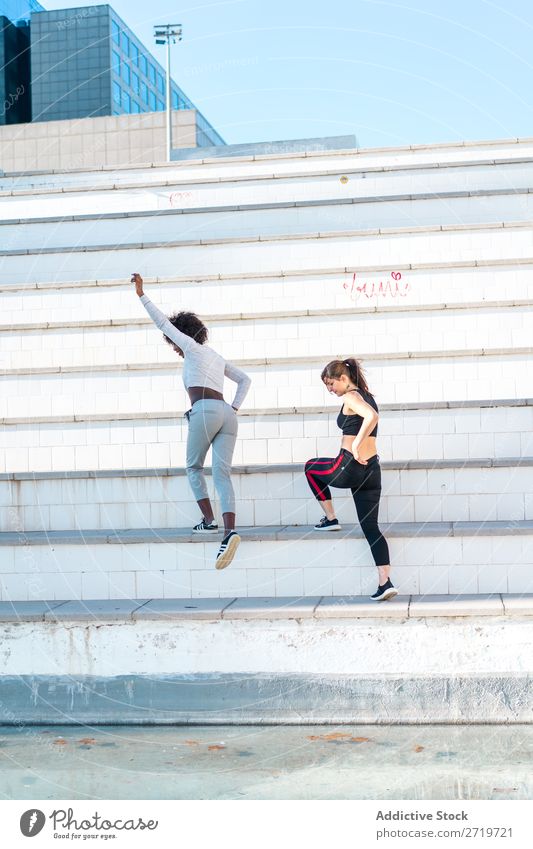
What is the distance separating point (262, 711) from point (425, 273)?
7006 mm

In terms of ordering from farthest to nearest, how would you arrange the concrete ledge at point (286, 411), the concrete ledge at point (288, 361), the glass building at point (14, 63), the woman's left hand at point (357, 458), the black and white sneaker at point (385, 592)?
the glass building at point (14, 63) → the concrete ledge at point (288, 361) → the concrete ledge at point (286, 411) → the woman's left hand at point (357, 458) → the black and white sneaker at point (385, 592)

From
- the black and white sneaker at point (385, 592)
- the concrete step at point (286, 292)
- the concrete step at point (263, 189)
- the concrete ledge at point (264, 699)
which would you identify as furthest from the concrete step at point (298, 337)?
the concrete ledge at point (264, 699)

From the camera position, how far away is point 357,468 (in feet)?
26.5

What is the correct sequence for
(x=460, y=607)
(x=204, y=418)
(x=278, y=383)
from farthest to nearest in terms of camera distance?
1. (x=278, y=383)
2. (x=204, y=418)
3. (x=460, y=607)

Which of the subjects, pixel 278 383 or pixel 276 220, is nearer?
pixel 278 383

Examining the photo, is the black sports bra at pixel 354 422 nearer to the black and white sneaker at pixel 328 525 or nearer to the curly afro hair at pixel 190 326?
the black and white sneaker at pixel 328 525

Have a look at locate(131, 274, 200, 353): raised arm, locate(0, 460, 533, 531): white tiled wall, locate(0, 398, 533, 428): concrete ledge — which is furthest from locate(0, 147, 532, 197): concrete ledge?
locate(0, 460, 533, 531): white tiled wall

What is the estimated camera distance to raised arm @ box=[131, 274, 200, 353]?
8.70 m

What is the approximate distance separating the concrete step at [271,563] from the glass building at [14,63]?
174ft

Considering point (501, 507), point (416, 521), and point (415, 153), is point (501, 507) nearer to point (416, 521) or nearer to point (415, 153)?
point (416, 521)

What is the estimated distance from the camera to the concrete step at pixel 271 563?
8.30m

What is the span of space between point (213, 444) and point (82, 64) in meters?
62.5

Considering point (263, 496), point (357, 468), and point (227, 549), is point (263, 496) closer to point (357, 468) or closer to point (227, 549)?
point (227, 549)
